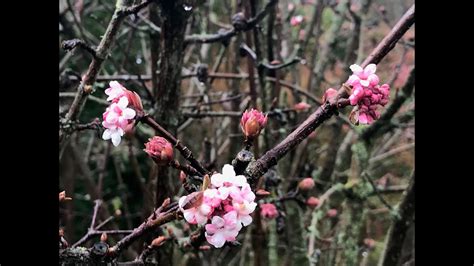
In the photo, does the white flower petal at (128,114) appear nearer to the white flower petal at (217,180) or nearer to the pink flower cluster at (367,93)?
the white flower petal at (217,180)

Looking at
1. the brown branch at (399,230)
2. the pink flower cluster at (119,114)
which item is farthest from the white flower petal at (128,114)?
the brown branch at (399,230)

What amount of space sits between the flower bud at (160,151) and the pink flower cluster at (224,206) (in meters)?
0.09

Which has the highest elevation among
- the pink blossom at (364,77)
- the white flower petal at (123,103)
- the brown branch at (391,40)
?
the brown branch at (391,40)

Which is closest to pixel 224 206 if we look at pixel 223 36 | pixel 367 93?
pixel 367 93

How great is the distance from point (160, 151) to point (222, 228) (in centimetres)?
14

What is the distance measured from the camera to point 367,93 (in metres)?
0.75

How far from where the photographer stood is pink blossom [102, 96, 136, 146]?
0.73 metres

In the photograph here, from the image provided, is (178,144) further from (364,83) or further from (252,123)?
(364,83)

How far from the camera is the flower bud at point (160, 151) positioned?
2.39ft

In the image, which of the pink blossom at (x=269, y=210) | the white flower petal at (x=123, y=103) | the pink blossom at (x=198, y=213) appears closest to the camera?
the pink blossom at (x=198, y=213)

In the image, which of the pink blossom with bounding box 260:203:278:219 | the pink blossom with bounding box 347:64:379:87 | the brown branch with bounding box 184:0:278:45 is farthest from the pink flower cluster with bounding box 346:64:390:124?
the pink blossom with bounding box 260:203:278:219

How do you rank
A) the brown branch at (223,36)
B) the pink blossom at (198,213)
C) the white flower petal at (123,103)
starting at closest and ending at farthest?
1. the pink blossom at (198,213)
2. the white flower petal at (123,103)
3. the brown branch at (223,36)
